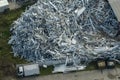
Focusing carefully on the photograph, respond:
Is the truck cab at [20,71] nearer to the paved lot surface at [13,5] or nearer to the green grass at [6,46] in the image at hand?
the green grass at [6,46]

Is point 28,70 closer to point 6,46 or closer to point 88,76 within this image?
point 6,46

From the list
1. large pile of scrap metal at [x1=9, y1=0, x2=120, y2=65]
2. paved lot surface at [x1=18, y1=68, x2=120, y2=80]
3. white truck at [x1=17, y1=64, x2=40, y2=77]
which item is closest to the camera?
paved lot surface at [x1=18, y1=68, x2=120, y2=80]

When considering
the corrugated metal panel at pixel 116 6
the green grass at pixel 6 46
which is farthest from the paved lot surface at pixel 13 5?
the corrugated metal panel at pixel 116 6

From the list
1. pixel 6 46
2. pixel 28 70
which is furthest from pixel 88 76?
pixel 6 46

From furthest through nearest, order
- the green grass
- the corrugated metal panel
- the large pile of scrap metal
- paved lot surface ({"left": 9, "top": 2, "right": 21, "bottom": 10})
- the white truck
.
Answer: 1. paved lot surface ({"left": 9, "top": 2, "right": 21, "bottom": 10})
2. the corrugated metal panel
3. the large pile of scrap metal
4. the green grass
5. the white truck

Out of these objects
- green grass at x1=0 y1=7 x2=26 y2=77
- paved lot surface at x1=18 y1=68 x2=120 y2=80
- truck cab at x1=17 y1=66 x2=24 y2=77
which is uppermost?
green grass at x1=0 y1=7 x2=26 y2=77

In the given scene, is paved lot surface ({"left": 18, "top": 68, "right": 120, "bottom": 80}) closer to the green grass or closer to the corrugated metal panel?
the green grass

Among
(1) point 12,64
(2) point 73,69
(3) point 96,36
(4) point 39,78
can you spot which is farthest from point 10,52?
(3) point 96,36

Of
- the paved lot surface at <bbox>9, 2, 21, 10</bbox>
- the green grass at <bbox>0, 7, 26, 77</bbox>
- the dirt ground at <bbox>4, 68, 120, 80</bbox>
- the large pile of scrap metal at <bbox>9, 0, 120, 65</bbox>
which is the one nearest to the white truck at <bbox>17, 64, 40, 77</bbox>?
the dirt ground at <bbox>4, 68, 120, 80</bbox>
